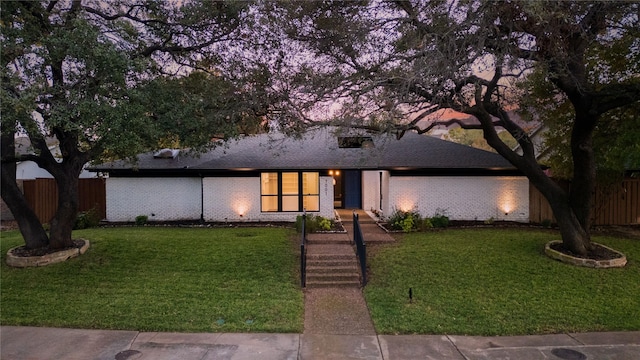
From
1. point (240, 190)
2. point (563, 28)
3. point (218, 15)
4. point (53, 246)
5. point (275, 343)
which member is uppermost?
point (218, 15)

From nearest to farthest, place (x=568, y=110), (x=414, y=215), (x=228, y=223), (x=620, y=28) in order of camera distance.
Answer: (x=620, y=28)
(x=568, y=110)
(x=414, y=215)
(x=228, y=223)

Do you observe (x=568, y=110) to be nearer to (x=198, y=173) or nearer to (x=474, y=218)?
(x=474, y=218)

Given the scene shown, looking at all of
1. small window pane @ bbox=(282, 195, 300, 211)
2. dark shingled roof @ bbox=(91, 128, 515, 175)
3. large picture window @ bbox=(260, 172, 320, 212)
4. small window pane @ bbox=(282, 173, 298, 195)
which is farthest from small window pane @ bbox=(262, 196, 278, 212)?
dark shingled roof @ bbox=(91, 128, 515, 175)

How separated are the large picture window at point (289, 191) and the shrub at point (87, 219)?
6.75 meters

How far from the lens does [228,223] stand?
1619 centimetres

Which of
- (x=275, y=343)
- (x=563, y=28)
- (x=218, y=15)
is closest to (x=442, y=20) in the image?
(x=563, y=28)

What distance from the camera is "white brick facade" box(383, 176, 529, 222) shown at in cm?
1628

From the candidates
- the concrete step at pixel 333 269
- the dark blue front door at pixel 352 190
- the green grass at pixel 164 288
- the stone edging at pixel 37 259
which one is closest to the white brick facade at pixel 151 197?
the green grass at pixel 164 288

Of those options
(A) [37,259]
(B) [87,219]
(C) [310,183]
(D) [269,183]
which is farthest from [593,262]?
(B) [87,219]

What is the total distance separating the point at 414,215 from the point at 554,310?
7.59 meters

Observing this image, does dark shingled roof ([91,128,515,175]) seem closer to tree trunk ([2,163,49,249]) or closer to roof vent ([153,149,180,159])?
roof vent ([153,149,180,159])

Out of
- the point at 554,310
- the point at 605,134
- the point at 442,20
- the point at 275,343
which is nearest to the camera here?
the point at 275,343

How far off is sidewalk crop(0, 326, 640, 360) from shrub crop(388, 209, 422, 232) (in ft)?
25.8

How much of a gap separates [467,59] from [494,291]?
5247 mm
